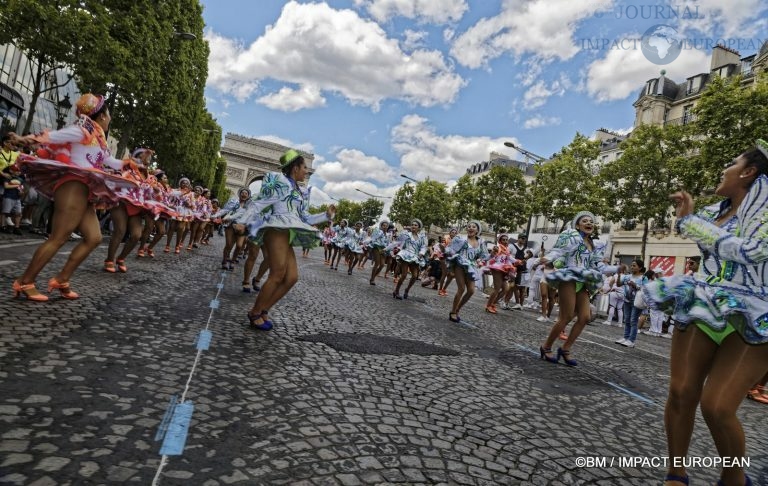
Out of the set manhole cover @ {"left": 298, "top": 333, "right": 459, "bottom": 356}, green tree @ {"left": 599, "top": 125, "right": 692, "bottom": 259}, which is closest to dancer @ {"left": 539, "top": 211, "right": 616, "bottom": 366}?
manhole cover @ {"left": 298, "top": 333, "right": 459, "bottom": 356}

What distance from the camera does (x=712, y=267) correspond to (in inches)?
108

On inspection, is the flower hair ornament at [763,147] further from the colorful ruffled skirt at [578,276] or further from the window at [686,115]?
the window at [686,115]

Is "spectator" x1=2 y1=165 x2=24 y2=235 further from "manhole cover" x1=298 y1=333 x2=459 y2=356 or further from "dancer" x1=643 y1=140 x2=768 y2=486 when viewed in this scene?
"dancer" x1=643 y1=140 x2=768 y2=486

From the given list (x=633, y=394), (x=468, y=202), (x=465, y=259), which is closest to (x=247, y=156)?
(x=468, y=202)

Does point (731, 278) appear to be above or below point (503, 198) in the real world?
below

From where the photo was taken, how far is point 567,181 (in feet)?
113

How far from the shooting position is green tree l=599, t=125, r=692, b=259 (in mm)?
26016

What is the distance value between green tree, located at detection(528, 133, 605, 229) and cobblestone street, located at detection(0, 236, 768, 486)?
1170 inches

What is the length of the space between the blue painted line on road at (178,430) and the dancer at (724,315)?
8.22 ft

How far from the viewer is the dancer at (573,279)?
6.10m

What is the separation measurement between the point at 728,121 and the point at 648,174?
8183 mm

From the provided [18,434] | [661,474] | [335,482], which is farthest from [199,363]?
[661,474]

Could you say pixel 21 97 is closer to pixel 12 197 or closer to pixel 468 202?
pixel 12 197

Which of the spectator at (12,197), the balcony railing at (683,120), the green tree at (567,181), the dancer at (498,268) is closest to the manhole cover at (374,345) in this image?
the dancer at (498,268)
